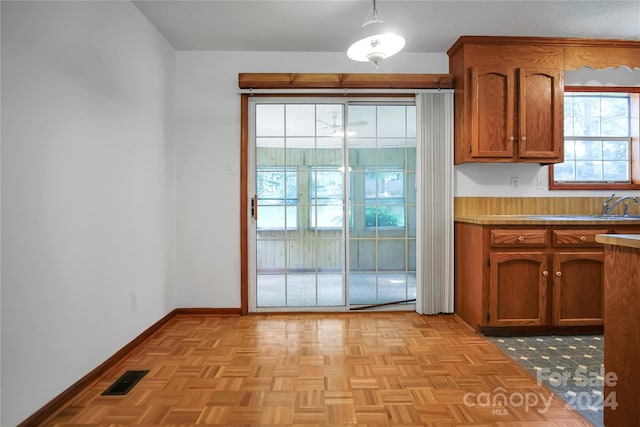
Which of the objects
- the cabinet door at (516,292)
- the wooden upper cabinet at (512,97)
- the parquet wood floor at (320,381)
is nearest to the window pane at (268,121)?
the wooden upper cabinet at (512,97)

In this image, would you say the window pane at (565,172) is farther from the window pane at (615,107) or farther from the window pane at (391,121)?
the window pane at (391,121)


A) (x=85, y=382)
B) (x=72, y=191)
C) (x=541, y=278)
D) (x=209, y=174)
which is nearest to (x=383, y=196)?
(x=541, y=278)

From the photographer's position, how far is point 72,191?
6.22 ft

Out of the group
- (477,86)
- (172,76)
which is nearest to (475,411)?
(477,86)

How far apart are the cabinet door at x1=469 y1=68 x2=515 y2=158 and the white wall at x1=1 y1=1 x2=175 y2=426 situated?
259cm

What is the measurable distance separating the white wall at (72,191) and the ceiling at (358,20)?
388 millimetres

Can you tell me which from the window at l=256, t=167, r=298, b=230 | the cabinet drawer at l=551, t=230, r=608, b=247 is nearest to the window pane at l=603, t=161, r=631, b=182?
the cabinet drawer at l=551, t=230, r=608, b=247

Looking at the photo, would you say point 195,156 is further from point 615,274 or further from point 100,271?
point 615,274

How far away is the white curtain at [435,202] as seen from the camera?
328 centimetres

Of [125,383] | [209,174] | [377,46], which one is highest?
[377,46]

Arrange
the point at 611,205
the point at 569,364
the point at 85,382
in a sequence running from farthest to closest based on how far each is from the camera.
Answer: the point at 611,205 < the point at 569,364 < the point at 85,382

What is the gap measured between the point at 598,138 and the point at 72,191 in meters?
4.22

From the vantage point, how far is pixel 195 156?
3.34 m

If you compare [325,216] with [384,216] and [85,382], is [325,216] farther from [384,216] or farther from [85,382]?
[85,382]
